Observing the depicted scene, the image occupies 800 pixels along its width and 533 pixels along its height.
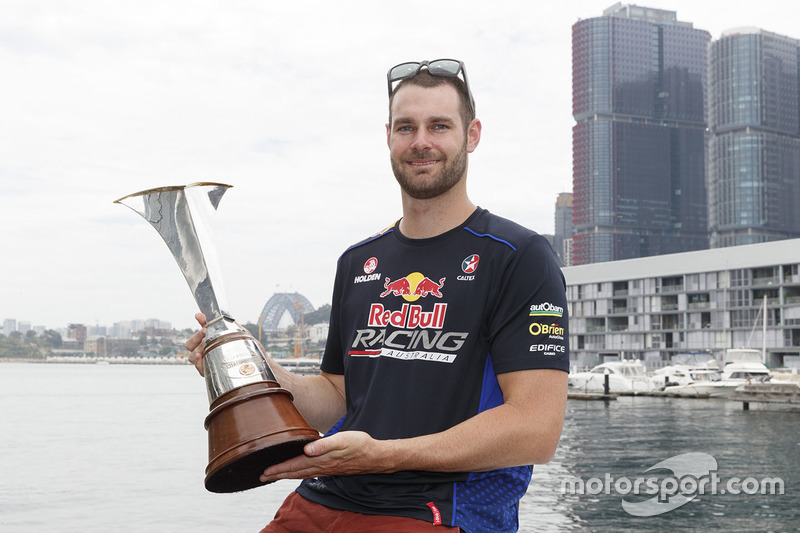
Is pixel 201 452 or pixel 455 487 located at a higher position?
pixel 455 487

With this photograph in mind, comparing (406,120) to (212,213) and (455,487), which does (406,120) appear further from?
(455,487)

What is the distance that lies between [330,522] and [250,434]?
0.60 meters

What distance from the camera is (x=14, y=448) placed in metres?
39.2

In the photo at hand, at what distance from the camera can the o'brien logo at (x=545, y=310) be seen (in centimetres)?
289

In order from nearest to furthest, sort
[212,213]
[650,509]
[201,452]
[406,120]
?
[406,120] < [212,213] < [650,509] < [201,452]

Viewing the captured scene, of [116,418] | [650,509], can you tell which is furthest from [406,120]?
[116,418]

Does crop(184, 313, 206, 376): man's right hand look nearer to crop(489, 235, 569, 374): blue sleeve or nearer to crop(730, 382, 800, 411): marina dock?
crop(489, 235, 569, 374): blue sleeve

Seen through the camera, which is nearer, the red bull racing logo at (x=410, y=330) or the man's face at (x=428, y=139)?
the red bull racing logo at (x=410, y=330)

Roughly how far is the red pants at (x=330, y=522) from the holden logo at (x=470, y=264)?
35.5 inches

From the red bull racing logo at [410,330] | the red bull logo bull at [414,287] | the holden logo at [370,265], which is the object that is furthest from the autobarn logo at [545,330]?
the holden logo at [370,265]

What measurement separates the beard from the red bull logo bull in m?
0.32

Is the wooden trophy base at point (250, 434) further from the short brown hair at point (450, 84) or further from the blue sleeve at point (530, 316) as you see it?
the short brown hair at point (450, 84)

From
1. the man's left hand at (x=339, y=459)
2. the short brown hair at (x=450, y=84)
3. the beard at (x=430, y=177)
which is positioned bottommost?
the man's left hand at (x=339, y=459)

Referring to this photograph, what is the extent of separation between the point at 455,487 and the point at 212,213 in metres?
1.46
